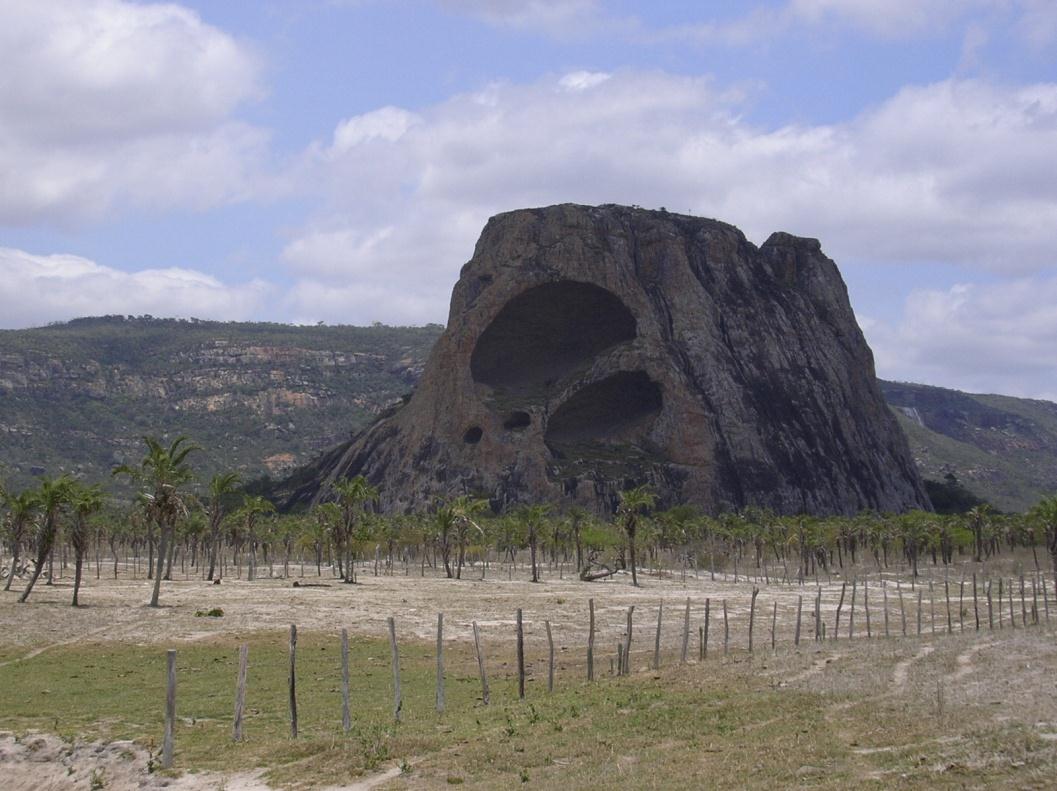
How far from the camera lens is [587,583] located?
7688cm

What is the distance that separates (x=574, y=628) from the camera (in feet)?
153

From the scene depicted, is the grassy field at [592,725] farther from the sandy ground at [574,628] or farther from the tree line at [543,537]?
the tree line at [543,537]

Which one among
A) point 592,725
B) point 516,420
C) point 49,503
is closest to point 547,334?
point 516,420

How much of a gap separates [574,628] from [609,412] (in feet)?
344

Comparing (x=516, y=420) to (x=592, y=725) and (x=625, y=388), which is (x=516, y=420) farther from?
(x=592, y=725)

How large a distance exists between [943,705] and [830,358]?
14577cm

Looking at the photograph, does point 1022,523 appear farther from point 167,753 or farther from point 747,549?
point 167,753

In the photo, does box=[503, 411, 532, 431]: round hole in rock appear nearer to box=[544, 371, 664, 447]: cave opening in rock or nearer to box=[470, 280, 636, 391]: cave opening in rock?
box=[544, 371, 664, 447]: cave opening in rock

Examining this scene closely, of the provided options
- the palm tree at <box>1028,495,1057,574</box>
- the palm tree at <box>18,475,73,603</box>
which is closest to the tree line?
the palm tree at <box>1028,495,1057,574</box>

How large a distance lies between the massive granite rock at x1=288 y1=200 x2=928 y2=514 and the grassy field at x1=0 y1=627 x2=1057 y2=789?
9966 centimetres

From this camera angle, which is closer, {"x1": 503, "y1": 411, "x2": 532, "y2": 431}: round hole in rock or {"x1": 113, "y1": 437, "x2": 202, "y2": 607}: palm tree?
{"x1": 113, "y1": 437, "x2": 202, "y2": 607}: palm tree

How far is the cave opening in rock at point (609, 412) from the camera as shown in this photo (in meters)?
142

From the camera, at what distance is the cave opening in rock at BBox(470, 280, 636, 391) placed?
14675 cm

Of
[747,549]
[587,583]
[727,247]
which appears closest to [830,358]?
[727,247]
